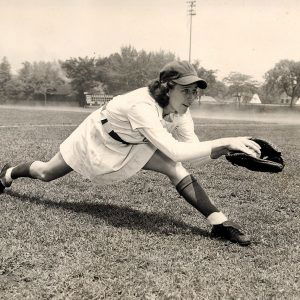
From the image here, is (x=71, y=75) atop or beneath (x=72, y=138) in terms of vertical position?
beneath

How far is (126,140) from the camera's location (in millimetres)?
4203

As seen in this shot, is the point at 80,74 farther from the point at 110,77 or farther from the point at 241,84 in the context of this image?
the point at 241,84

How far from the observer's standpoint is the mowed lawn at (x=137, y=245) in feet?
9.87

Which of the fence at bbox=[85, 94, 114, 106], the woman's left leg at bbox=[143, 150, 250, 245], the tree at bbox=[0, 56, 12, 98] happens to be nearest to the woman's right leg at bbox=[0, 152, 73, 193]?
the woman's left leg at bbox=[143, 150, 250, 245]

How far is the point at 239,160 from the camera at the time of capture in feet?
Result: 12.9

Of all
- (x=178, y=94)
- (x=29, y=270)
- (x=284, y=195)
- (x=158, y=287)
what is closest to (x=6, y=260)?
(x=29, y=270)

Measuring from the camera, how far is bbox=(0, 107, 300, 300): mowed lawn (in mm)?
3008

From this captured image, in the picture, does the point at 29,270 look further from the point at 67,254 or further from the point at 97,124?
the point at 97,124

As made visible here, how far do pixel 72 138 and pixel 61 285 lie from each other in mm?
1915

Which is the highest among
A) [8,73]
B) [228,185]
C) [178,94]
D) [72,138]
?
[178,94]

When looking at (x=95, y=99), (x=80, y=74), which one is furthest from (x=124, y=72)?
(x=95, y=99)

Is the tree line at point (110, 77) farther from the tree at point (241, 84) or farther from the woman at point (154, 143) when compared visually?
the woman at point (154, 143)

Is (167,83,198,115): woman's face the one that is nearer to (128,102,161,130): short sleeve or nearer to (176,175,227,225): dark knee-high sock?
(128,102,161,130): short sleeve

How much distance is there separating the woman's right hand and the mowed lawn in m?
0.79
